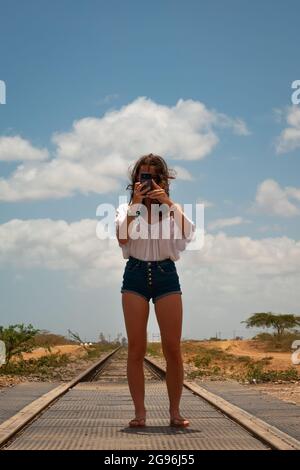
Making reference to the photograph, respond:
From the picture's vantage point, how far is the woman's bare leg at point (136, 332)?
236 inches

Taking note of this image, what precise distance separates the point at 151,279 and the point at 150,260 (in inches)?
6.0

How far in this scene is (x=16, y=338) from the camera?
19.4m

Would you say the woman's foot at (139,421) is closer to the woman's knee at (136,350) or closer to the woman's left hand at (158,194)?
the woman's knee at (136,350)

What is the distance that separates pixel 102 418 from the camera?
7.21m

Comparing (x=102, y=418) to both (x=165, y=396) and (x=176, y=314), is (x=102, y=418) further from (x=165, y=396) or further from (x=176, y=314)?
(x=165, y=396)

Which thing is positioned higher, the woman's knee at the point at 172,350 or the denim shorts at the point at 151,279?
the denim shorts at the point at 151,279

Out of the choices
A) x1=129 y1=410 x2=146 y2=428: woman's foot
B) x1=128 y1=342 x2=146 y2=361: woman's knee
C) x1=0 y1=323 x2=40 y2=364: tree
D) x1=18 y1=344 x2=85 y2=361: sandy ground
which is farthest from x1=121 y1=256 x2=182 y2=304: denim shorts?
x1=18 y1=344 x2=85 y2=361: sandy ground

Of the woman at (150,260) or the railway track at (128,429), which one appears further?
the woman at (150,260)

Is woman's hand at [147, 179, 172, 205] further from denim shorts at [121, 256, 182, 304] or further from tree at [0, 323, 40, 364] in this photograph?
tree at [0, 323, 40, 364]

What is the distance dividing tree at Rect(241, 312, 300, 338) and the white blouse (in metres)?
64.5

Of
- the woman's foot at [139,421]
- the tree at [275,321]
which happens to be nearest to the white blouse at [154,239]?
the woman's foot at [139,421]

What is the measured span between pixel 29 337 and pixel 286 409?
12.4m
